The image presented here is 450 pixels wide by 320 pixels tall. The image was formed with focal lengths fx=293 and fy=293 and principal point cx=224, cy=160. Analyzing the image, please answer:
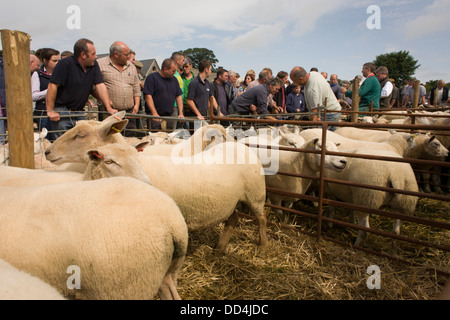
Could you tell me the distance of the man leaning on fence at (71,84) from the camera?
12.2 feet

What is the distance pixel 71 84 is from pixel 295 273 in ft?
11.6

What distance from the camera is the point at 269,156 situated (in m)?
4.13

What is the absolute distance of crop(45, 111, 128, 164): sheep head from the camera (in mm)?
2650

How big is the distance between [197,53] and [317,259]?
92.7 m

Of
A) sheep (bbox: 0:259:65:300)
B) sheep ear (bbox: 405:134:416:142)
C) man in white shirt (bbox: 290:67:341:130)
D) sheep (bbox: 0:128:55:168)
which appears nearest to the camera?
sheep (bbox: 0:259:65:300)

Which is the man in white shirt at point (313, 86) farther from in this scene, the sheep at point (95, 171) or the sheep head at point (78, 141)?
the sheep at point (95, 171)

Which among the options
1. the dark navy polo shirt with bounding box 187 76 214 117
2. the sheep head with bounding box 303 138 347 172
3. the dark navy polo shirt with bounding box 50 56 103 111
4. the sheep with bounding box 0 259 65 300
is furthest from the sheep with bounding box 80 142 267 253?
the dark navy polo shirt with bounding box 187 76 214 117

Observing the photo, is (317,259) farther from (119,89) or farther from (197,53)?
(197,53)

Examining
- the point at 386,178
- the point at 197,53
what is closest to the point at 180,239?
the point at 386,178

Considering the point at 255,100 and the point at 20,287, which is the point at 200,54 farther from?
the point at 20,287

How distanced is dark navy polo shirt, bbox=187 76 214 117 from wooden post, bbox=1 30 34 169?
3.55 meters

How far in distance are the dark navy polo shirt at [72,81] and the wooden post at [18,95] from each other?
100 centimetres

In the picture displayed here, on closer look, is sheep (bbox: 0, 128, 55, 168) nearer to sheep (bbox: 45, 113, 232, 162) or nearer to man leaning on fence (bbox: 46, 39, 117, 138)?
man leaning on fence (bbox: 46, 39, 117, 138)

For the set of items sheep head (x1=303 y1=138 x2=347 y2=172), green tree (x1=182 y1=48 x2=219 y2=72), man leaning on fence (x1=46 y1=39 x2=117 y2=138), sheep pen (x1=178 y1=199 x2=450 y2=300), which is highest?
green tree (x1=182 y1=48 x2=219 y2=72)
